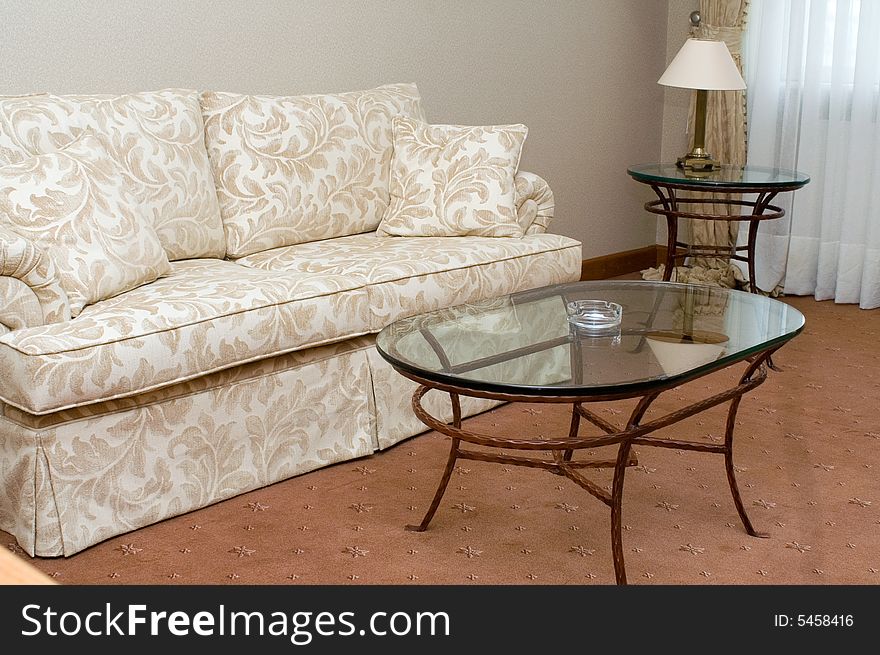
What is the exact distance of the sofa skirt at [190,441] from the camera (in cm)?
229

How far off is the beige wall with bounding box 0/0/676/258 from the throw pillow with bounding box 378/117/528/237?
1.72 ft

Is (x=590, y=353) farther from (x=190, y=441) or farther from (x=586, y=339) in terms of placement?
(x=190, y=441)

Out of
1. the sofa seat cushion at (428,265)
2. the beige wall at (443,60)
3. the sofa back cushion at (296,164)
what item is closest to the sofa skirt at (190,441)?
the sofa seat cushion at (428,265)

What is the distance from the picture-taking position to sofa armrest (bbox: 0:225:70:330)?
229 cm

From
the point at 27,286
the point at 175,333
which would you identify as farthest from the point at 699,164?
the point at 27,286

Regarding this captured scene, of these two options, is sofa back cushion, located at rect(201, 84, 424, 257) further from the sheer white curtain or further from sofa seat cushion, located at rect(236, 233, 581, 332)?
the sheer white curtain

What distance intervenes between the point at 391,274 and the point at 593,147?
7.85 ft

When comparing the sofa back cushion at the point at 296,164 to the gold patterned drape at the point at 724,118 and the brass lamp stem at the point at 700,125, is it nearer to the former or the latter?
the brass lamp stem at the point at 700,125

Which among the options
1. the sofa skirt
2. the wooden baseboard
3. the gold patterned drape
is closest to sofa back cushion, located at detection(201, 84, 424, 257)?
the sofa skirt

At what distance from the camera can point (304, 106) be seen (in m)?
3.46

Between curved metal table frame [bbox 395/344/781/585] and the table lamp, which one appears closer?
curved metal table frame [bbox 395/344/781/585]

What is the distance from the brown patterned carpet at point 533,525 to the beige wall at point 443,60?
1.45 m

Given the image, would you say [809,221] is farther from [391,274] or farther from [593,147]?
[391,274]

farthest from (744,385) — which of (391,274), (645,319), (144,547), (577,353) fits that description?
(144,547)
